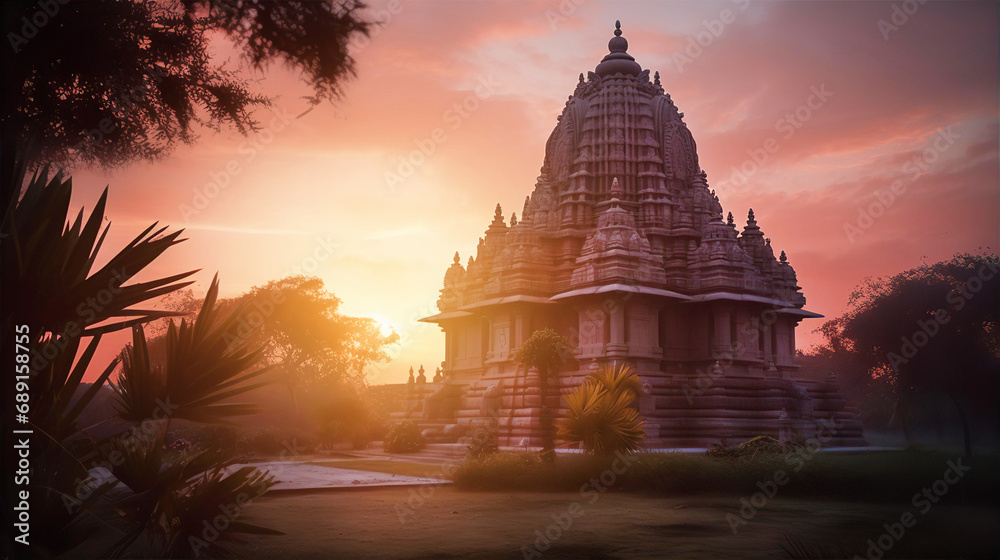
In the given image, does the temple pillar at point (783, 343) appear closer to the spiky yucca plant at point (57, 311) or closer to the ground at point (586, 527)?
the ground at point (586, 527)

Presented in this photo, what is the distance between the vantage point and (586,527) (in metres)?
10.5

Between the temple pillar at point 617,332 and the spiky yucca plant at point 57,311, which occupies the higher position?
the temple pillar at point 617,332

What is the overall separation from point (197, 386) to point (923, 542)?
7393 millimetres

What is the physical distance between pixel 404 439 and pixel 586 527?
57.9 feet

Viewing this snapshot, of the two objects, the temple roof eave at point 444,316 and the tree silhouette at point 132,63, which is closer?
the tree silhouette at point 132,63

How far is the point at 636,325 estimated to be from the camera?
2817cm

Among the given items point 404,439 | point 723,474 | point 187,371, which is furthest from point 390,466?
point 187,371

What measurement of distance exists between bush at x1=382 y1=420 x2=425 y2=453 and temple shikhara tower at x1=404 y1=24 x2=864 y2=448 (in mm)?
742

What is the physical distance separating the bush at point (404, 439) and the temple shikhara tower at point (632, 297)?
74cm

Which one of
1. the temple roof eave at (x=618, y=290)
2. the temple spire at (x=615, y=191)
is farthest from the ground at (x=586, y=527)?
the temple spire at (x=615, y=191)

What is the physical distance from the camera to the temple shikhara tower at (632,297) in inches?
1054

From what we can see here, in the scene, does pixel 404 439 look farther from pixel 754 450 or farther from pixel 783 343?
pixel 783 343

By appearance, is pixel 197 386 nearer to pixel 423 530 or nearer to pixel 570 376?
pixel 423 530

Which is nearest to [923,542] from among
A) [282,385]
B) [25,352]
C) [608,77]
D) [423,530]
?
[423,530]
